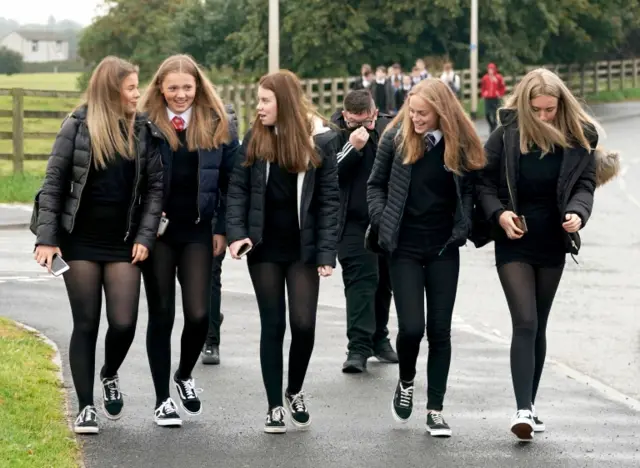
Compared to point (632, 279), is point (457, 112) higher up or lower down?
higher up

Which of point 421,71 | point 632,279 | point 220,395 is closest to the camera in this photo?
point 220,395

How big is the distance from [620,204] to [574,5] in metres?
31.8

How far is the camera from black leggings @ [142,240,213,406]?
25.2ft

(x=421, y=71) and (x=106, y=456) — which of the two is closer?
(x=106, y=456)

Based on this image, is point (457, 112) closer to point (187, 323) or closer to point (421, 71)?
point (187, 323)

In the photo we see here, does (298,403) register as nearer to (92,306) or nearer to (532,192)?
(92,306)

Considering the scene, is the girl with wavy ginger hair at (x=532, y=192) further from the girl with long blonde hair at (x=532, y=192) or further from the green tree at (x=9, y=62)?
the green tree at (x=9, y=62)

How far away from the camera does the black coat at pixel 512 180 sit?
7.59 meters

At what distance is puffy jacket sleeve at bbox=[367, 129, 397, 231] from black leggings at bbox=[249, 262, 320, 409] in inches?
17.5

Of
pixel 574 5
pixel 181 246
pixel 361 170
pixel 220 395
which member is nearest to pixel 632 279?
pixel 361 170

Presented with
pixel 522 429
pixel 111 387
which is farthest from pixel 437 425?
pixel 111 387

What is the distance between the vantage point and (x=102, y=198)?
24.4 feet

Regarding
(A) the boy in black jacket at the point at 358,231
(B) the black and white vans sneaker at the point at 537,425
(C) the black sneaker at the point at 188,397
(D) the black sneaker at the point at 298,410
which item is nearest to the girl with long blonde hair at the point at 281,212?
(D) the black sneaker at the point at 298,410

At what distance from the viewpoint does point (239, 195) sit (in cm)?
769
